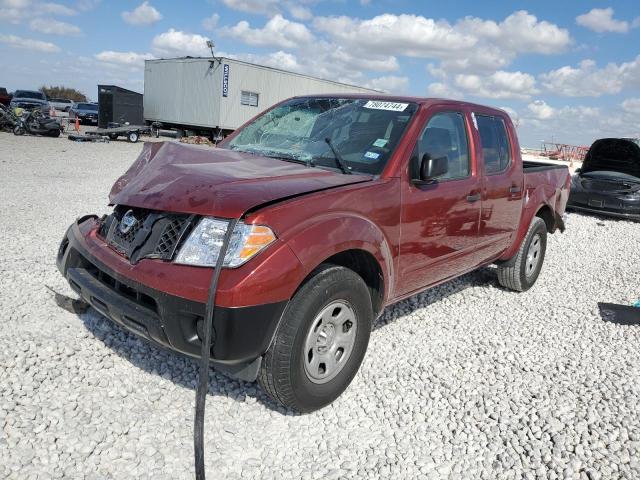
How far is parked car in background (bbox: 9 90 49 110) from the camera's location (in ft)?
89.0

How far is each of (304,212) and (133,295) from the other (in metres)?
1.00

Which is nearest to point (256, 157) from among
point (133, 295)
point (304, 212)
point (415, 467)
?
point (304, 212)

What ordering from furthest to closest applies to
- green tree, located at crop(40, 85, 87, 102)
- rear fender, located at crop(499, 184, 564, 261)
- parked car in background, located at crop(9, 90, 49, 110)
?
green tree, located at crop(40, 85, 87, 102)
parked car in background, located at crop(9, 90, 49, 110)
rear fender, located at crop(499, 184, 564, 261)

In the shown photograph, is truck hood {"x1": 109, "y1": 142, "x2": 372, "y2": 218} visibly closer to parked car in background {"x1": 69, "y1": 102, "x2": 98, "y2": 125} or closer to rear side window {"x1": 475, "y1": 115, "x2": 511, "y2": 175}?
rear side window {"x1": 475, "y1": 115, "x2": 511, "y2": 175}

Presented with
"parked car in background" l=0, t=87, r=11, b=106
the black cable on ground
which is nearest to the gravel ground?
the black cable on ground

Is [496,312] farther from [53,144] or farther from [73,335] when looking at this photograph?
[53,144]

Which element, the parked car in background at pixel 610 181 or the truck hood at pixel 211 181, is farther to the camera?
the parked car in background at pixel 610 181

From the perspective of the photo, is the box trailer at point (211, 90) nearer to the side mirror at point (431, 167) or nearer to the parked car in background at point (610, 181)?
the parked car in background at point (610, 181)

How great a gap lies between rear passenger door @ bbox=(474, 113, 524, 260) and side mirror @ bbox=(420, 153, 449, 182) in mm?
1044

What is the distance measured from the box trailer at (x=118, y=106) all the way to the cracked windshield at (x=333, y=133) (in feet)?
75.8

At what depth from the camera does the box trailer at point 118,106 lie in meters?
24.7

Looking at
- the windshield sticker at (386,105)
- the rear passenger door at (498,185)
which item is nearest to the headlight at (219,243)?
the windshield sticker at (386,105)

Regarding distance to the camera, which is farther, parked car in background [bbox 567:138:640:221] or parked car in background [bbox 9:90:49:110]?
parked car in background [bbox 9:90:49:110]

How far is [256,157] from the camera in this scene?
3.53 m
